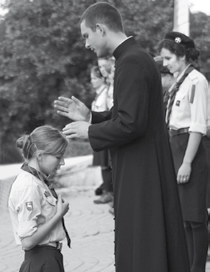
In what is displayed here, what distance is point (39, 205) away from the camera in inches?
160

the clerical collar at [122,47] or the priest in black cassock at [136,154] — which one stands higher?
the clerical collar at [122,47]

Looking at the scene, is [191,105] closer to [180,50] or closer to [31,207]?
[180,50]

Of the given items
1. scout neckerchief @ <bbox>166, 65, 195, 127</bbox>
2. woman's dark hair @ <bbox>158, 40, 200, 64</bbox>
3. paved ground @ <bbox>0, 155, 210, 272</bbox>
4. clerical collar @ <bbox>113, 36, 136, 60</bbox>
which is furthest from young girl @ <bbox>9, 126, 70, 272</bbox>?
paved ground @ <bbox>0, 155, 210, 272</bbox>

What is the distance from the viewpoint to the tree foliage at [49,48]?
12.8m

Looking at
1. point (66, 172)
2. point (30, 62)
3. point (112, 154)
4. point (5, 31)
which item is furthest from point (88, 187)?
point (112, 154)

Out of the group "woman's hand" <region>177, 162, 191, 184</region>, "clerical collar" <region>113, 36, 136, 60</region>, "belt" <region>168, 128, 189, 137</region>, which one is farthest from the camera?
"belt" <region>168, 128, 189, 137</region>

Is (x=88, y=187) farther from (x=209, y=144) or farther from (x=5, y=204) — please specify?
(x=209, y=144)

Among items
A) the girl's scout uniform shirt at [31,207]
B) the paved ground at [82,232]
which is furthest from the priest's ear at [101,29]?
the paved ground at [82,232]

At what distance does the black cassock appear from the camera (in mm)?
3934

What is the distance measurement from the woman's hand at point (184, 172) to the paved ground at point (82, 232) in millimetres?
905

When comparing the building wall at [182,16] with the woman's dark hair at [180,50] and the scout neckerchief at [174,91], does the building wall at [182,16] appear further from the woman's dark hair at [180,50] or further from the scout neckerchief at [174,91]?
the scout neckerchief at [174,91]

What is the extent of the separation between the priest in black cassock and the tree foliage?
8.61 meters

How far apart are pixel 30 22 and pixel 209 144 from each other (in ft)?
24.1

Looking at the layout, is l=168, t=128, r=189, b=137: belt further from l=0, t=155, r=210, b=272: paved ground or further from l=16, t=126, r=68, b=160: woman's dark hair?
l=16, t=126, r=68, b=160: woman's dark hair
